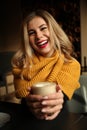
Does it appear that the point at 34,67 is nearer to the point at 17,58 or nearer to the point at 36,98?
the point at 17,58

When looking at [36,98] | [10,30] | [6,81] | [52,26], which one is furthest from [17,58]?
[10,30]

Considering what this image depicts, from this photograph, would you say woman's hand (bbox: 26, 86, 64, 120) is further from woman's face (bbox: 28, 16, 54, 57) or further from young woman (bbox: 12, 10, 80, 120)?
woman's face (bbox: 28, 16, 54, 57)

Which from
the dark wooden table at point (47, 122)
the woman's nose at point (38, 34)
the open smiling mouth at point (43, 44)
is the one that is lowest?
the dark wooden table at point (47, 122)

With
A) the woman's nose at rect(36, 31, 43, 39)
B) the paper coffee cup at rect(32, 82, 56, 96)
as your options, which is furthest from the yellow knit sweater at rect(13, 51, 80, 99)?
the paper coffee cup at rect(32, 82, 56, 96)

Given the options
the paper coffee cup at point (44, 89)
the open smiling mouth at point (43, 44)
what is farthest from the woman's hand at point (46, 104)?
the open smiling mouth at point (43, 44)

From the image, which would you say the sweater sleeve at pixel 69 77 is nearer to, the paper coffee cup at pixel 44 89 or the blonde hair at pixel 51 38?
the blonde hair at pixel 51 38

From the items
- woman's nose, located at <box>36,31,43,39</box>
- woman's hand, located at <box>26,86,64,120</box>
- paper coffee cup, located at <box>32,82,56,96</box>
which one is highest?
woman's nose, located at <box>36,31,43,39</box>

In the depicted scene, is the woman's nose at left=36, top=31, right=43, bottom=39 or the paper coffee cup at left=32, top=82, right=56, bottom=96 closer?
the paper coffee cup at left=32, top=82, right=56, bottom=96

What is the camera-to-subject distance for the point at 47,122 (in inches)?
29.6

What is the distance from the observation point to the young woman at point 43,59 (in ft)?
3.00

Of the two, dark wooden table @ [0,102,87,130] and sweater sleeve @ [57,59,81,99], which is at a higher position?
sweater sleeve @ [57,59,81,99]

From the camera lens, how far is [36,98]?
2.28ft

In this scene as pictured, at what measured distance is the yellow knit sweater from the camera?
0.91 metres

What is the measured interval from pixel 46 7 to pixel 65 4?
246 mm
